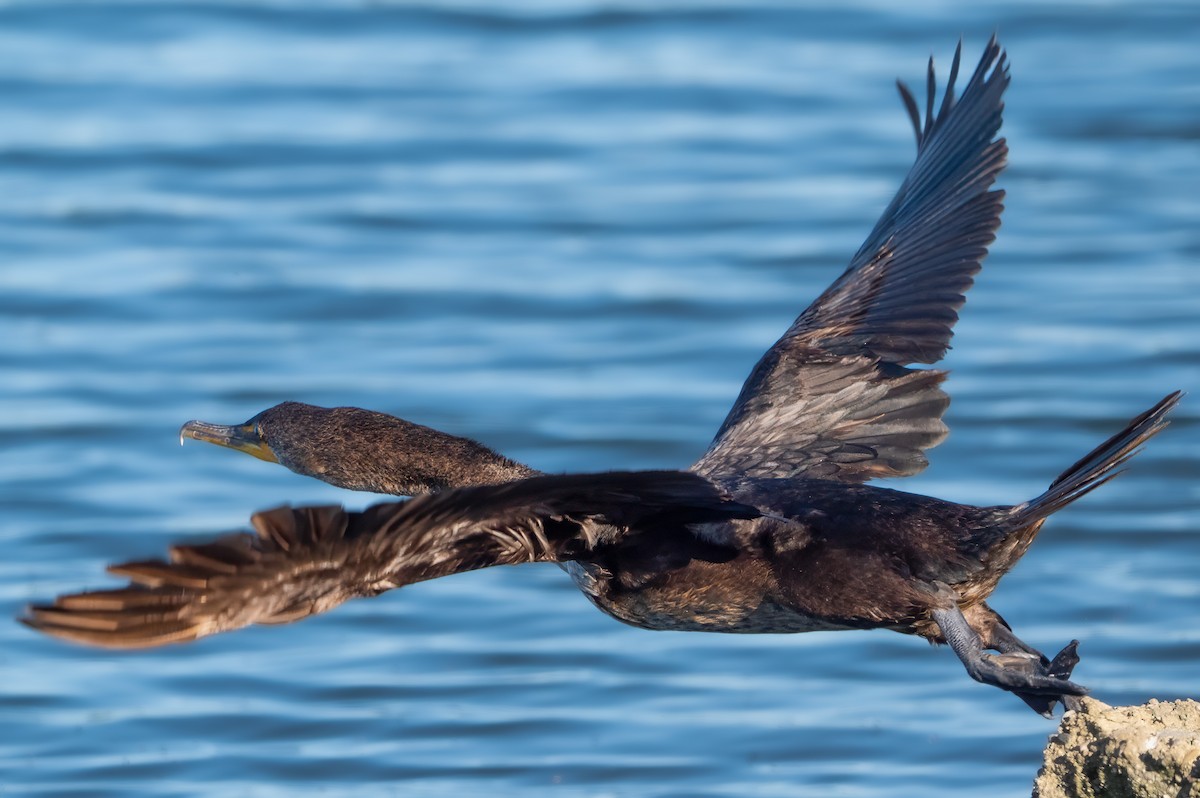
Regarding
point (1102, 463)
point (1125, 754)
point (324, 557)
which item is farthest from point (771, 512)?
point (324, 557)

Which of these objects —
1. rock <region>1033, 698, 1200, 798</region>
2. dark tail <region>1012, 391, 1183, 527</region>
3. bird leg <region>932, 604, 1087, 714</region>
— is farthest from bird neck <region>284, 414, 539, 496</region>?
rock <region>1033, 698, 1200, 798</region>

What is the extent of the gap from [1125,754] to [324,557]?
1782 millimetres

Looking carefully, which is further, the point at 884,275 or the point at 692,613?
the point at 884,275

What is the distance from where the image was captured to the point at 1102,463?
4996 millimetres

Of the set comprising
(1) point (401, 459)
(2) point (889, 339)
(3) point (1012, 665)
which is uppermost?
(2) point (889, 339)

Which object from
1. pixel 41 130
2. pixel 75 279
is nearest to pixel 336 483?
pixel 75 279

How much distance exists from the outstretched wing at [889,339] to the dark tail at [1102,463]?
1.04m

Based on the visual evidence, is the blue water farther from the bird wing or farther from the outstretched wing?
the bird wing

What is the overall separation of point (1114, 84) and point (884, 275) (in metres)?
7.36

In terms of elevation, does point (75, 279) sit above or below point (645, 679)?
above

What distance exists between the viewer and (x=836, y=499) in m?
5.40

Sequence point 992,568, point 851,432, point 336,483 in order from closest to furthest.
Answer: point 992,568
point 336,483
point 851,432

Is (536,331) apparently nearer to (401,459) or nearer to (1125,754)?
(401,459)

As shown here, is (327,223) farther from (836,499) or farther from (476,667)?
(836,499)
